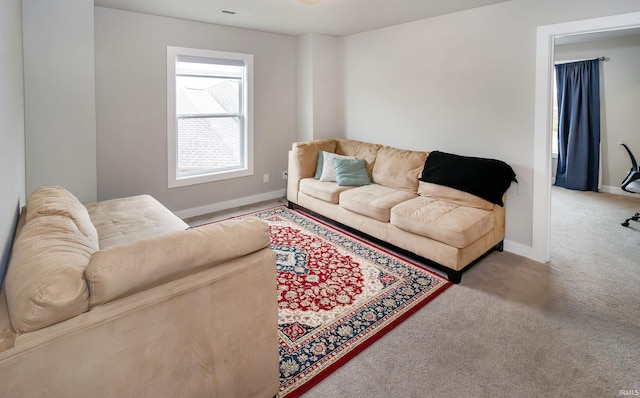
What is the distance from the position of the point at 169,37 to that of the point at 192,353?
3831mm

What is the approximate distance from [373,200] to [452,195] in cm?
77

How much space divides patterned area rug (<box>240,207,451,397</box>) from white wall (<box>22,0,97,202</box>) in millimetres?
1948

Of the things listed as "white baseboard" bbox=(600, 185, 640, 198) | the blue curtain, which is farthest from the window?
"white baseboard" bbox=(600, 185, 640, 198)

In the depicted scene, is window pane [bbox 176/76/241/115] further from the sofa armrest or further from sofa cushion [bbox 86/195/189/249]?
the sofa armrest

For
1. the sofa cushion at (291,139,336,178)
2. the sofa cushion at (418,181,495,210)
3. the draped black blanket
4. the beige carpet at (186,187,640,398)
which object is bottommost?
the beige carpet at (186,187,640,398)

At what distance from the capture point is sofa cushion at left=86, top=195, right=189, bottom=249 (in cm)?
256

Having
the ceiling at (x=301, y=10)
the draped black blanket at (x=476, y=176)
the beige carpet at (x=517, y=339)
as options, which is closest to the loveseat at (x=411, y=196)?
the draped black blanket at (x=476, y=176)

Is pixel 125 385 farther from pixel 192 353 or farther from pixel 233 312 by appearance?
pixel 233 312

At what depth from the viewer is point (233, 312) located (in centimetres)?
151

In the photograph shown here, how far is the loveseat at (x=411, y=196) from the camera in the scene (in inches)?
120

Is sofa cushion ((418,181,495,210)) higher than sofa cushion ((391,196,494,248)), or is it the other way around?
sofa cushion ((418,181,495,210))

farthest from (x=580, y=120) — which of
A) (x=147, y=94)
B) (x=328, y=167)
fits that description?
(x=147, y=94)

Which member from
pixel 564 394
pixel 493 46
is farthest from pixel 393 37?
pixel 564 394

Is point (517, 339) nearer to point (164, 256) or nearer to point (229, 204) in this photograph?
point (164, 256)
